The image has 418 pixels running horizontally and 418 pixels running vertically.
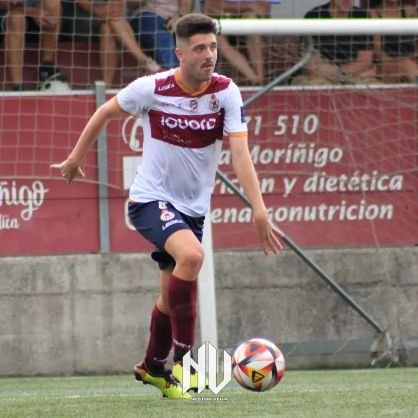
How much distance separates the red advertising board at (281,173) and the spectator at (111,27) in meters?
0.54

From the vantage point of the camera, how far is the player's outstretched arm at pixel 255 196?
22.6 ft

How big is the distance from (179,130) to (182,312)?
1.02 metres

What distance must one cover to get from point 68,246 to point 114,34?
1903mm

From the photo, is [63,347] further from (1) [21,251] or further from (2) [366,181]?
(2) [366,181]

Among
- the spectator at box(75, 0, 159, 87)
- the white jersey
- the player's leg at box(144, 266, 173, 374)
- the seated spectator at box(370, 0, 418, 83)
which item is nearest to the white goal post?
the seated spectator at box(370, 0, 418, 83)

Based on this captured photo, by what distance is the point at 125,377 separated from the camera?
422 inches

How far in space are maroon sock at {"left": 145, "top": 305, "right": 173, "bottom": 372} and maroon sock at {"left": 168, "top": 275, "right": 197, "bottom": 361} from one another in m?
0.37

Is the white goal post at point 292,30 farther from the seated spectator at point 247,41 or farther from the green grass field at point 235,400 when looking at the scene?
the green grass field at point 235,400

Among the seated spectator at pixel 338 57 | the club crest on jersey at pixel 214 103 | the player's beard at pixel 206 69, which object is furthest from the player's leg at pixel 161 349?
the seated spectator at pixel 338 57

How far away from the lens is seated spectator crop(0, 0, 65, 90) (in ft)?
36.6

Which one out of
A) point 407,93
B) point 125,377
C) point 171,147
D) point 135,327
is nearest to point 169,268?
point 171,147

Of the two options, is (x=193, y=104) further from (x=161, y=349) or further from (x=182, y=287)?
(x=161, y=349)

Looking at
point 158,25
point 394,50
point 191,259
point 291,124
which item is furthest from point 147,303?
point 191,259

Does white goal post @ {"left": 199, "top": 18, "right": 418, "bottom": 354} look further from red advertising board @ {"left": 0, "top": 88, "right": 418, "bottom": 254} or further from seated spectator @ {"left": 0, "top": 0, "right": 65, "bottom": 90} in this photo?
seated spectator @ {"left": 0, "top": 0, "right": 65, "bottom": 90}
